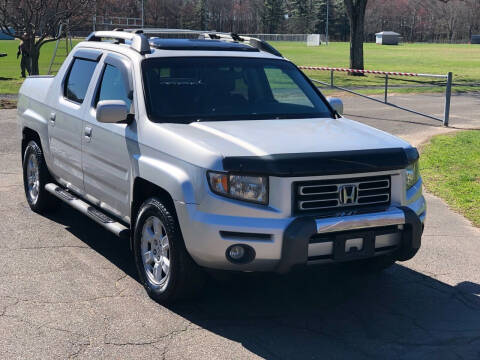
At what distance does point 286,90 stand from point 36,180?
297cm

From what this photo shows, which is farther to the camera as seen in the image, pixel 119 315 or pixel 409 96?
pixel 409 96

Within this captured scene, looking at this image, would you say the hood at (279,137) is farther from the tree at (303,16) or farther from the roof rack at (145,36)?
the tree at (303,16)

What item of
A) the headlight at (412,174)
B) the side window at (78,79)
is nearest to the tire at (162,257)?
the headlight at (412,174)

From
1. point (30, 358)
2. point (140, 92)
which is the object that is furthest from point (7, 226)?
point (30, 358)

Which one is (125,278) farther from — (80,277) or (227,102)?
(227,102)

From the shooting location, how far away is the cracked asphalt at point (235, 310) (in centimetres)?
459

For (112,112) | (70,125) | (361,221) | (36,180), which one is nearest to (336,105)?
(361,221)

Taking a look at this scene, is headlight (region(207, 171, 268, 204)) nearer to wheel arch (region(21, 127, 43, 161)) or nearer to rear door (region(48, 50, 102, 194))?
rear door (region(48, 50, 102, 194))

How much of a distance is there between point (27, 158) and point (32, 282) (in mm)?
2673

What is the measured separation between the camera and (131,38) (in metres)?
6.46

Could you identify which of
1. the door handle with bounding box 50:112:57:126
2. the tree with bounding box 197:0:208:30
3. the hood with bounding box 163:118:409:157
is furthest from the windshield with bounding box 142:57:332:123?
the tree with bounding box 197:0:208:30

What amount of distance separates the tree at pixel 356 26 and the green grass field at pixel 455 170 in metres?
19.5

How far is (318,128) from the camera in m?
5.63

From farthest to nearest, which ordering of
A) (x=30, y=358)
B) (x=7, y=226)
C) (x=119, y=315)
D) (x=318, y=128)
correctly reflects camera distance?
(x=7, y=226)
(x=318, y=128)
(x=119, y=315)
(x=30, y=358)
